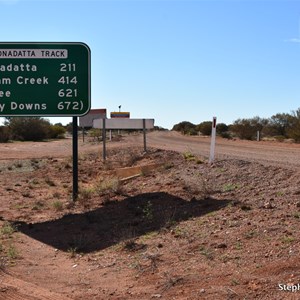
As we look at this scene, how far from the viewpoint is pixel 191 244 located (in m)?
8.74

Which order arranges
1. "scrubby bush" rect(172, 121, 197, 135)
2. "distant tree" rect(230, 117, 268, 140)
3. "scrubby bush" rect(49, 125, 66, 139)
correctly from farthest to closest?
"scrubby bush" rect(172, 121, 197, 135) < "scrubby bush" rect(49, 125, 66, 139) < "distant tree" rect(230, 117, 268, 140)

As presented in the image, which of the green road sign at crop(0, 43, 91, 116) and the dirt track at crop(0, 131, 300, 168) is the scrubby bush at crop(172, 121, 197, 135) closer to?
the dirt track at crop(0, 131, 300, 168)

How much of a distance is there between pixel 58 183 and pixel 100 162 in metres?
6.25

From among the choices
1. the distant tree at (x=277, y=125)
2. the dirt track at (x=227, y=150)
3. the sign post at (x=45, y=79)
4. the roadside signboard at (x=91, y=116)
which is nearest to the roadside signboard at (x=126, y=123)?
the dirt track at (x=227, y=150)

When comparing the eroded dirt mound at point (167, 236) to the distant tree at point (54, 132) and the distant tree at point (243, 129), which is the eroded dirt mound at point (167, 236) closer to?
the distant tree at point (243, 129)

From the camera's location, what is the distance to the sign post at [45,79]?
51.8ft

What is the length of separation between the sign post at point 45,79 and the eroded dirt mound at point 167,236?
2541mm

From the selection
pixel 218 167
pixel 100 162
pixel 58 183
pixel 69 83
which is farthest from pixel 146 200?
pixel 100 162

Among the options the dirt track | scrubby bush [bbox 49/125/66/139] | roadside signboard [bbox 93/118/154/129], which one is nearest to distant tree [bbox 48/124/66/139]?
scrubby bush [bbox 49/125/66/139]

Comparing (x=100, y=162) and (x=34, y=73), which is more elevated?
(x=34, y=73)

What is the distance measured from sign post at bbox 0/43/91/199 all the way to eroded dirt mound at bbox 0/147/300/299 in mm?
2541

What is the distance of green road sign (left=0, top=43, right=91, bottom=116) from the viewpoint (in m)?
15.8

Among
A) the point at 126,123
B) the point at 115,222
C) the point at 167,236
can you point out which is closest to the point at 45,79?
the point at 115,222

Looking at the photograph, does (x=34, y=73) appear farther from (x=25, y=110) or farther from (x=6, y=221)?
(x=6, y=221)
